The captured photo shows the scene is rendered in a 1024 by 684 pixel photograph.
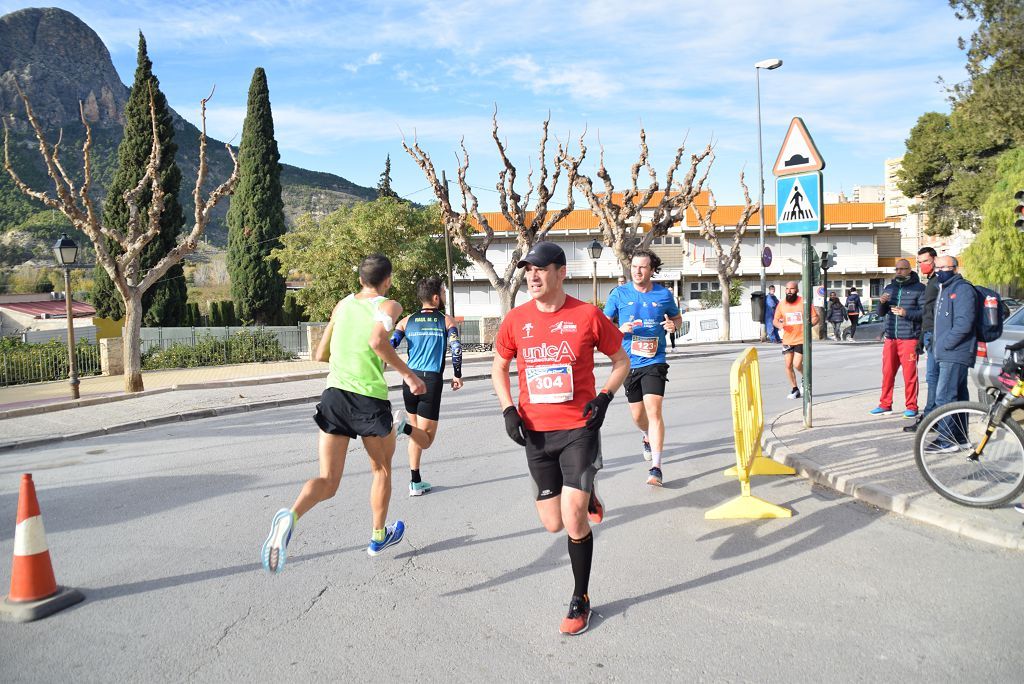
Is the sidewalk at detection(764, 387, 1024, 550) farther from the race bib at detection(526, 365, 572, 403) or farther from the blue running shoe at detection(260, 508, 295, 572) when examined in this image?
the blue running shoe at detection(260, 508, 295, 572)

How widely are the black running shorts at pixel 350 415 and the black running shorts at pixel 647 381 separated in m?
2.72

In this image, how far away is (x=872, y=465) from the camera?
6988 mm

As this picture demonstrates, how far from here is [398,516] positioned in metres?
6.17

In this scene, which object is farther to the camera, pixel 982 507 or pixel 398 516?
pixel 398 516

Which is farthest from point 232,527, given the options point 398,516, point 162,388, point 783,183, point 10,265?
point 10,265

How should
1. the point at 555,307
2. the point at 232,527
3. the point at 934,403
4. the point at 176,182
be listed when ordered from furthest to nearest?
the point at 176,182
the point at 934,403
the point at 232,527
the point at 555,307

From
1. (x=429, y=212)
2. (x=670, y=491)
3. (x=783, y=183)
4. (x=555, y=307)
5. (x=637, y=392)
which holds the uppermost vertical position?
(x=429, y=212)

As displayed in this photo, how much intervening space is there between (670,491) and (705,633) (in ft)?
9.60

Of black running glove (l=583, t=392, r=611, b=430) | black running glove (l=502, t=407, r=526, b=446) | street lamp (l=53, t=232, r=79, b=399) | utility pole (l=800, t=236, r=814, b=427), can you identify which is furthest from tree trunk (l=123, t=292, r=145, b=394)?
black running glove (l=583, t=392, r=611, b=430)

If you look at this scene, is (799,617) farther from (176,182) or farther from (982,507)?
(176,182)

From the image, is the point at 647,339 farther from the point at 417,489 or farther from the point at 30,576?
the point at 30,576

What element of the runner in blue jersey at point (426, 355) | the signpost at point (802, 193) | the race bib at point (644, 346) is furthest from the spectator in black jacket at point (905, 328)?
the runner in blue jersey at point (426, 355)

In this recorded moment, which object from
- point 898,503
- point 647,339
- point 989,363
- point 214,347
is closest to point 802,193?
point 647,339

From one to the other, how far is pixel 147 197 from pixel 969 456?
35700mm
